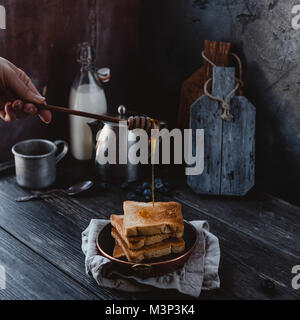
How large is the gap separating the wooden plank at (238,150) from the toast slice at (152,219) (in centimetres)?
42

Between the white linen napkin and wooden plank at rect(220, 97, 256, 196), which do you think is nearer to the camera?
the white linen napkin

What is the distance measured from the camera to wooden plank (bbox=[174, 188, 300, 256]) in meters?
1.40

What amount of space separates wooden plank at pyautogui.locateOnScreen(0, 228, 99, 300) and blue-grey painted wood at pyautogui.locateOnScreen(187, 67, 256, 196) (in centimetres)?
66

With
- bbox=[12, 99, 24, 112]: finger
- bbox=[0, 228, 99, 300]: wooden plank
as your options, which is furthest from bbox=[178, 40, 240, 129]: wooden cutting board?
bbox=[0, 228, 99, 300]: wooden plank

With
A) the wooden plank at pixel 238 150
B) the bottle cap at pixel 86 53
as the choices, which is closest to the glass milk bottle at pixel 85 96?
the bottle cap at pixel 86 53

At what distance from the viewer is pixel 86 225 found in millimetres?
1440

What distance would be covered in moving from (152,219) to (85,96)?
2.49 ft

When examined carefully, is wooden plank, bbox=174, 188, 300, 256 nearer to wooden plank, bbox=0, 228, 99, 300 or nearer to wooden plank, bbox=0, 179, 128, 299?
wooden plank, bbox=0, 179, 128, 299

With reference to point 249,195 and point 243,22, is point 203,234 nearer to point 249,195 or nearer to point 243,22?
point 249,195

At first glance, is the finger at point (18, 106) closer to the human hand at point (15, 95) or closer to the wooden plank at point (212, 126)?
the human hand at point (15, 95)

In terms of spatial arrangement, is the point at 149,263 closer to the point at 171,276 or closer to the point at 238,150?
the point at 171,276

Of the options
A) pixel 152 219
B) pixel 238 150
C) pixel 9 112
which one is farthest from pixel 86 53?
pixel 152 219

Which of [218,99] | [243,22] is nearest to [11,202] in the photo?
[218,99]
